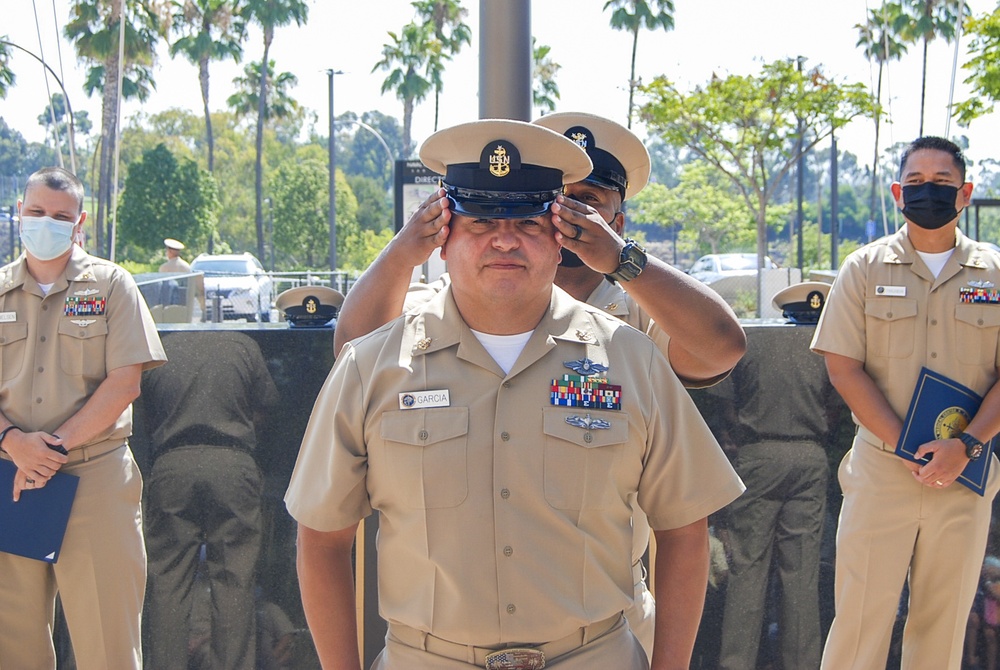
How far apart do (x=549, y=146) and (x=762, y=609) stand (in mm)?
3069

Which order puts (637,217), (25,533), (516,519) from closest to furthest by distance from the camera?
1. (516,519)
2. (25,533)
3. (637,217)

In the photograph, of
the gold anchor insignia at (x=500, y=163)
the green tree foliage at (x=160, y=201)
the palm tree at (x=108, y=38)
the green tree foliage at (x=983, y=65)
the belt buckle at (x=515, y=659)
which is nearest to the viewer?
the belt buckle at (x=515, y=659)

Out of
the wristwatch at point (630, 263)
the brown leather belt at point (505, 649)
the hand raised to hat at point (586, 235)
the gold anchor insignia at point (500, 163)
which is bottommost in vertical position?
the brown leather belt at point (505, 649)

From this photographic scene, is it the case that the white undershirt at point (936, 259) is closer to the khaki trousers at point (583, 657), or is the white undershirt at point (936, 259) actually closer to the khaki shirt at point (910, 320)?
the khaki shirt at point (910, 320)

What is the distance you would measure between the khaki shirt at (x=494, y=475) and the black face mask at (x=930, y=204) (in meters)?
2.25

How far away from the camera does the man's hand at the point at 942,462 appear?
3818 millimetres

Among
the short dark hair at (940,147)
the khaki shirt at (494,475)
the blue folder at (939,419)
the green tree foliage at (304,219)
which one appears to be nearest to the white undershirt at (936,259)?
the short dark hair at (940,147)

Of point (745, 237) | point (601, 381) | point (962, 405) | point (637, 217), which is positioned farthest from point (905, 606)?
point (745, 237)

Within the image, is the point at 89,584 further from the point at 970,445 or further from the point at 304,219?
the point at 304,219

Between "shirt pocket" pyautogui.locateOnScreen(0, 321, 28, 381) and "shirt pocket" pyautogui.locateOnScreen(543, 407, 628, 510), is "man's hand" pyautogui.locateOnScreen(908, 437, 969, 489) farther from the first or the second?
"shirt pocket" pyautogui.locateOnScreen(0, 321, 28, 381)

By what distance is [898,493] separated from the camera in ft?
13.1

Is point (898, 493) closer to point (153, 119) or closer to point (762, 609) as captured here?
point (762, 609)

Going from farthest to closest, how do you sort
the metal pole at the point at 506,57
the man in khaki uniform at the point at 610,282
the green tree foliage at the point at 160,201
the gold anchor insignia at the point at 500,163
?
the green tree foliage at the point at 160,201, the metal pole at the point at 506,57, the man in khaki uniform at the point at 610,282, the gold anchor insignia at the point at 500,163

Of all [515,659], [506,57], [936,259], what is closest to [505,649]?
[515,659]
